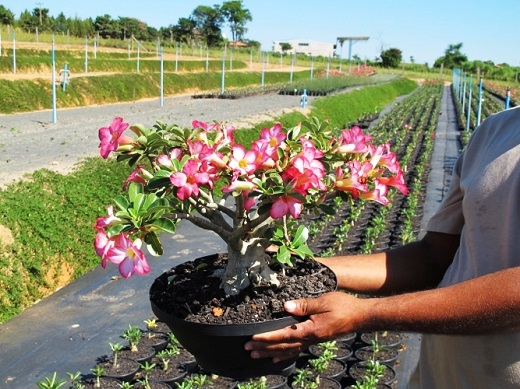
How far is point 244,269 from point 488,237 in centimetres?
57

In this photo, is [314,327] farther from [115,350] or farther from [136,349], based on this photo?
[136,349]

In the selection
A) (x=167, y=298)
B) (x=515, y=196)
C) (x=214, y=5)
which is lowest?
(x=167, y=298)

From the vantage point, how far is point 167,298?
59.2 inches

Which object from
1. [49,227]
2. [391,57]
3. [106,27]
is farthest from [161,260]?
[391,57]

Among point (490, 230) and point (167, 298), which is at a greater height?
point (490, 230)

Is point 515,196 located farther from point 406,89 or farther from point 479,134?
point 406,89

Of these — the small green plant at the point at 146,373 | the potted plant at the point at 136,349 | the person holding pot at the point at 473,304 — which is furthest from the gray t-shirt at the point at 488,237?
the potted plant at the point at 136,349

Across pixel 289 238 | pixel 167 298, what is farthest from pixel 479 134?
pixel 167 298

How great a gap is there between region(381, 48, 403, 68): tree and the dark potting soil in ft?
240

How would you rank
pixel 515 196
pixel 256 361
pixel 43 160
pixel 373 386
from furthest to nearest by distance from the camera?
pixel 43 160
pixel 373 386
pixel 256 361
pixel 515 196

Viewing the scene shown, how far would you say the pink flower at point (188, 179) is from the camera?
1273 mm

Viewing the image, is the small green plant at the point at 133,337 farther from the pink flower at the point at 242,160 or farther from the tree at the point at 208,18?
the tree at the point at 208,18

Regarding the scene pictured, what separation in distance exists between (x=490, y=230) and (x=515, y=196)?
0.09 m

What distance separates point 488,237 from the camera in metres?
1.34
